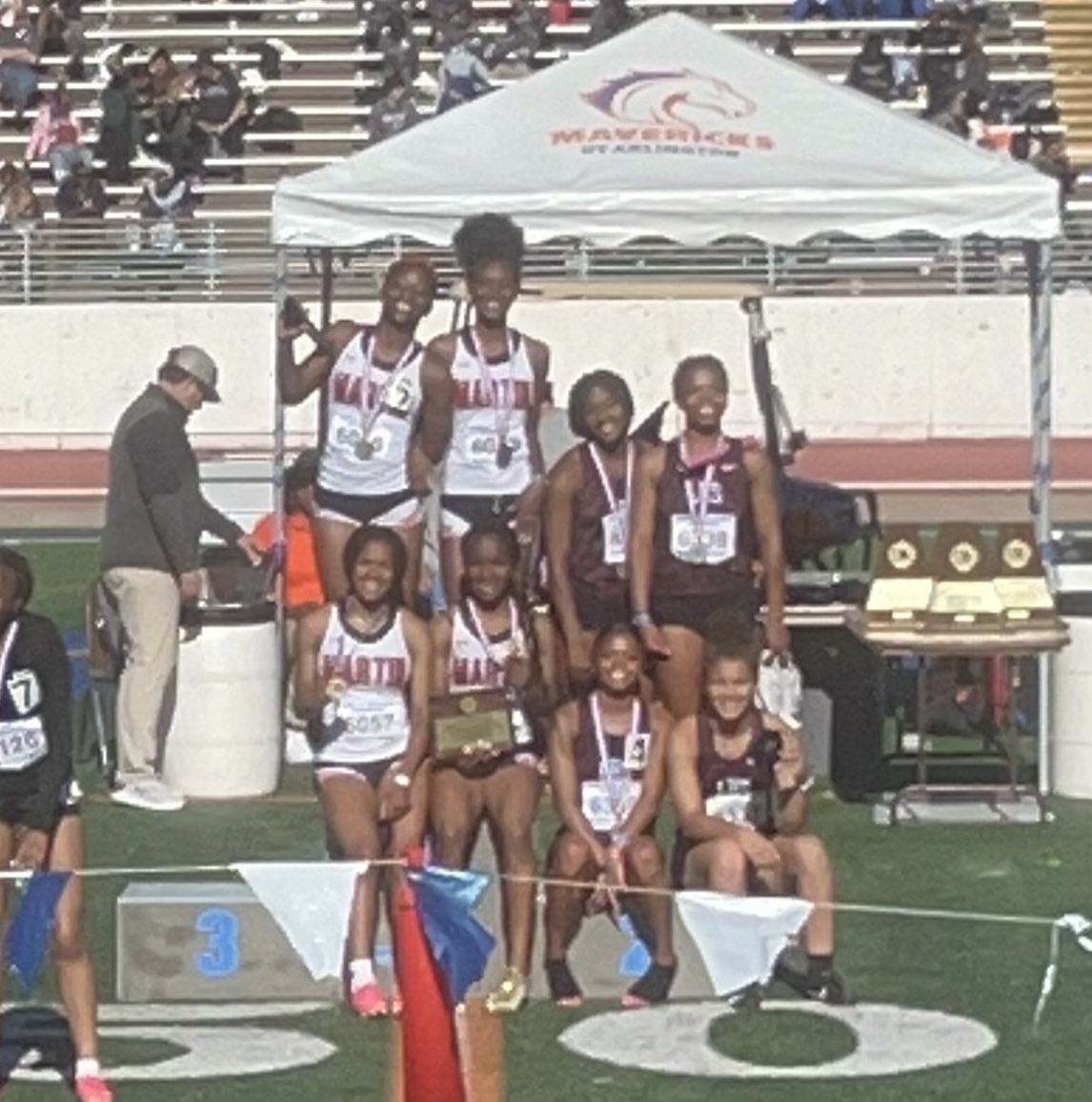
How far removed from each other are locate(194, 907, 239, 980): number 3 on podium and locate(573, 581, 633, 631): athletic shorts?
226 centimetres

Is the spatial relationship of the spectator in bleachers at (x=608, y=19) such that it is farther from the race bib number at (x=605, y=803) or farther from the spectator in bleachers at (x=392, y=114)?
the race bib number at (x=605, y=803)

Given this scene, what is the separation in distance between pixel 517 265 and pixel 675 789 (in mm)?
2830

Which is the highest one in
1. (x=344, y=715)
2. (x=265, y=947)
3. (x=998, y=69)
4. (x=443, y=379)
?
(x=998, y=69)

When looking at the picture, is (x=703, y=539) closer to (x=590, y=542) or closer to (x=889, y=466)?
(x=590, y=542)

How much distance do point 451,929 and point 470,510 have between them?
4.30m

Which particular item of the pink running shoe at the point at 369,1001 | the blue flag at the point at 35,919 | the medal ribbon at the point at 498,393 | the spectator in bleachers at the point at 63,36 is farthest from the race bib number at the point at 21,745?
the spectator in bleachers at the point at 63,36

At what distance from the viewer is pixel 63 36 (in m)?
33.2

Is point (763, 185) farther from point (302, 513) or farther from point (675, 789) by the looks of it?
point (675, 789)

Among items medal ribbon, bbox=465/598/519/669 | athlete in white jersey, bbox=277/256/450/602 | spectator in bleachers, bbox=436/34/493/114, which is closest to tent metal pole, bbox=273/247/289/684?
athlete in white jersey, bbox=277/256/450/602

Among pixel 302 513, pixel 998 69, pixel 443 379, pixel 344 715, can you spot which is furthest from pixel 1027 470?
pixel 344 715

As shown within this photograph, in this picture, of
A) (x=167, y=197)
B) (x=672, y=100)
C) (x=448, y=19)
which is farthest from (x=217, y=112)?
(x=672, y=100)

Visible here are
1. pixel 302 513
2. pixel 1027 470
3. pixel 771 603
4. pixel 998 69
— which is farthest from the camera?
pixel 998 69

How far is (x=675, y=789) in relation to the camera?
926 centimetres

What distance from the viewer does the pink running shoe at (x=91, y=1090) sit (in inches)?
325
